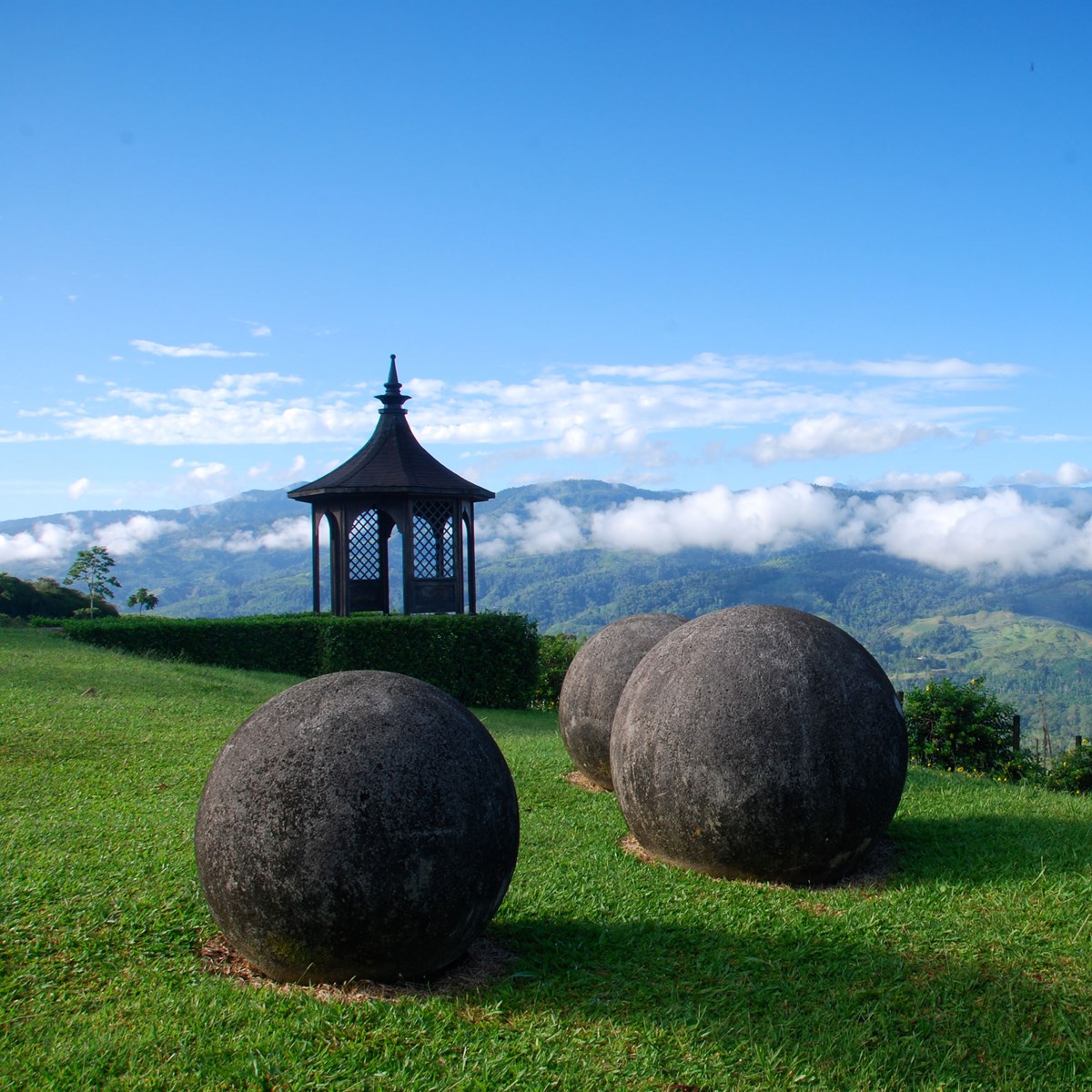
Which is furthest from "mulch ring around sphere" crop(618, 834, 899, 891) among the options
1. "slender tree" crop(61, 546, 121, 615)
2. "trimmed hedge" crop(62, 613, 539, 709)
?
"slender tree" crop(61, 546, 121, 615)

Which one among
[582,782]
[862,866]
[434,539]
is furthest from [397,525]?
[862,866]

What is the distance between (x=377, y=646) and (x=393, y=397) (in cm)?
887

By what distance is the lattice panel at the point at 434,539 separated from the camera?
25656 millimetres

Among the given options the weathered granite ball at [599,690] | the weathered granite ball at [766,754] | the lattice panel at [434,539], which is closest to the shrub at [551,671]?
the lattice panel at [434,539]

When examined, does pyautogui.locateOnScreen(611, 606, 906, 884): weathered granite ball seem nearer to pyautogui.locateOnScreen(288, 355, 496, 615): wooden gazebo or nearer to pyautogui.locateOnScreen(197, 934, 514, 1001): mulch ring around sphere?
pyautogui.locateOnScreen(197, 934, 514, 1001): mulch ring around sphere

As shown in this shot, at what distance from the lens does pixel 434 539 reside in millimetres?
25828

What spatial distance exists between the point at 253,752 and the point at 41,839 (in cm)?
403

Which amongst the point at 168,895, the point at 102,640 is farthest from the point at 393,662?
the point at 168,895

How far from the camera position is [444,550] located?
25.9 metres

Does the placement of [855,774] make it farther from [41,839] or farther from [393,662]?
[393,662]

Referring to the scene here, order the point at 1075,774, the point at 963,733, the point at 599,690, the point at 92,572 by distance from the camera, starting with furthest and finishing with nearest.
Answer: the point at 92,572 < the point at 963,733 < the point at 1075,774 < the point at 599,690

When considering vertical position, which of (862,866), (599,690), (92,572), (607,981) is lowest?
(862,866)

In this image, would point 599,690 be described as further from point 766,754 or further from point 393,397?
point 393,397

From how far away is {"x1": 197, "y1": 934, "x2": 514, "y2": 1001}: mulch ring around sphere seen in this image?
17.7ft
